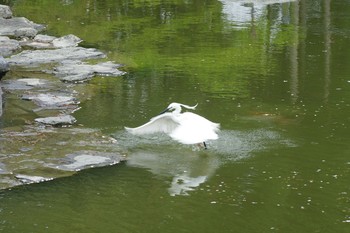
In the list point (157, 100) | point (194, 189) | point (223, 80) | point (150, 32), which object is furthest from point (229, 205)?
point (150, 32)

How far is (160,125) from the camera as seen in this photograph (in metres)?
8.98

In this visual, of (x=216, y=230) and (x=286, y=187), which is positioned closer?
(x=216, y=230)

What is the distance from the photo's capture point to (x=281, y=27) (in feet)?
58.5

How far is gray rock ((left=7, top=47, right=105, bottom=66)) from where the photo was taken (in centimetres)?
1420

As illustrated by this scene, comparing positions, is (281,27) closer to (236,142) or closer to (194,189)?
(236,142)

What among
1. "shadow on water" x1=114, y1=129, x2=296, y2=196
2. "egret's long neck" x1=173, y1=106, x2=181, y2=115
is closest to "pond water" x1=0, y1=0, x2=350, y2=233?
"shadow on water" x1=114, y1=129, x2=296, y2=196

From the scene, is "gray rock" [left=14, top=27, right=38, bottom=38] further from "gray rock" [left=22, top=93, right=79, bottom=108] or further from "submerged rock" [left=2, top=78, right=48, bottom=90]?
"gray rock" [left=22, top=93, right=79, bottom=108]

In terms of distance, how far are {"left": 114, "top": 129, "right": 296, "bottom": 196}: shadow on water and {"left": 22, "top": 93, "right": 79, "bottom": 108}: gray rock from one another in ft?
5.73

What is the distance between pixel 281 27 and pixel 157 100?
7.19 meters

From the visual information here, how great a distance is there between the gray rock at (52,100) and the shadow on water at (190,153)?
1.75 m

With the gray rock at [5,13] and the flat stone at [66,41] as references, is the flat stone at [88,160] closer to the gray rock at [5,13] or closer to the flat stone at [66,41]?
the flat stone at [66,41]

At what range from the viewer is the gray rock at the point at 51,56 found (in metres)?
14.2

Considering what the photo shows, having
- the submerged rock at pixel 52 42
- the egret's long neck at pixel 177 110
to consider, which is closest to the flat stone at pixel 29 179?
the egret's long neck at pixel 177 110

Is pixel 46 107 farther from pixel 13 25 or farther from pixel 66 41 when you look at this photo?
pixel 13 25
